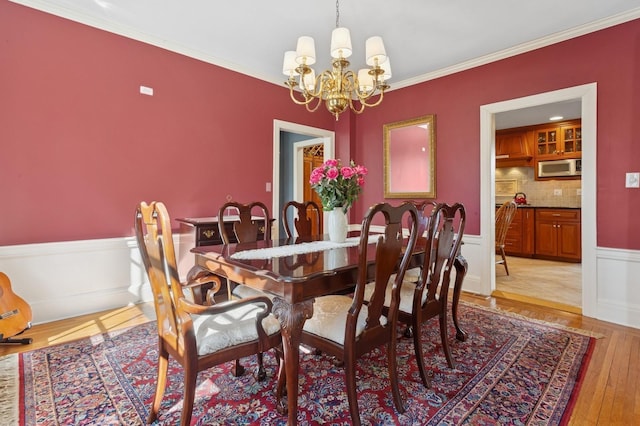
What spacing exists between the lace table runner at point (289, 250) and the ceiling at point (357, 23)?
194 centimetres

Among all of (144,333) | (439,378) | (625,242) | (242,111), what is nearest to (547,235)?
(625,242)

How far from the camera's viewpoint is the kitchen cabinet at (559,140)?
232 inches

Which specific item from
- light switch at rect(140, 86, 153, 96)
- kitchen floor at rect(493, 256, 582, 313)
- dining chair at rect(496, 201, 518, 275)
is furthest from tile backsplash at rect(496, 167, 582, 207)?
light switch at rect(140, 86, 153, 96)

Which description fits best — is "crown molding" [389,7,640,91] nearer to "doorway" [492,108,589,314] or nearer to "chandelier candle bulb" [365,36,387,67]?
"doorway" [492,108,589,314]

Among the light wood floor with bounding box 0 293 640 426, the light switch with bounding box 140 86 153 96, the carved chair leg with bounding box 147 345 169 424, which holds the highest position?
the light switch with bounding box 140 86 153 96

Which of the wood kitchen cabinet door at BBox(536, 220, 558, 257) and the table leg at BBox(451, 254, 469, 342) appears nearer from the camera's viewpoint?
the table leg at BBox(451, 254, 469, 342)

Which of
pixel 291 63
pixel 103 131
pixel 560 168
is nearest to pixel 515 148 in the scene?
pixel 560 168

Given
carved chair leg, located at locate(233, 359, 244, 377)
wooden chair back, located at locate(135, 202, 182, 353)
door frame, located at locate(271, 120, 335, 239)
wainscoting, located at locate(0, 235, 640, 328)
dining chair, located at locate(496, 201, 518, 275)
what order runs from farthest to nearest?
1. dining chair, located at locate(496, 201, 518, 275)
2. door frame, located at locate(271, 120, 335, 239)
3. wainscoting, located at locate(0, 235, 640, 328)
4. carved chair leg, located at locate(233, 359, 244, 377)
5. wooden chair back, located at locate(135, 202, 182, 353)

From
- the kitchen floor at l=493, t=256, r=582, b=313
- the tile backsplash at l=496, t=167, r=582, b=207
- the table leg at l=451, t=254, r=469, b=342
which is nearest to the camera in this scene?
the table leg at l=451, t=254, r=469, b=342

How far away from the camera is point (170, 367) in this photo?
6.84 ft

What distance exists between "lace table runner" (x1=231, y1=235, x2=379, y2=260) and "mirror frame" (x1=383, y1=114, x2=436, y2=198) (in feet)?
7.02

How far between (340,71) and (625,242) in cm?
287

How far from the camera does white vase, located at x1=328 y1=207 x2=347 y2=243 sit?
2.34 metres

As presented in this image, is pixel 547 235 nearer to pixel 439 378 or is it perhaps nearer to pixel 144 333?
pixel 439 378
